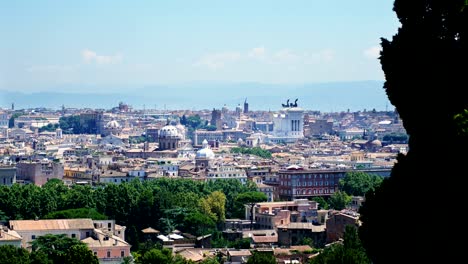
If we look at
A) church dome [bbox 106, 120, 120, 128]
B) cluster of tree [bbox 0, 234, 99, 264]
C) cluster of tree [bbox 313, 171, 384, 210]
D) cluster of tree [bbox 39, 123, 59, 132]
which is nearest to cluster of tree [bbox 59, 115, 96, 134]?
cluster of tree [bbox 39, 123, 59, 132]

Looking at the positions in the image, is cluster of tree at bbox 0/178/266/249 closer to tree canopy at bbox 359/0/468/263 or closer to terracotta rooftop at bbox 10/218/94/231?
terracotta rooftop at bbox 10/218/94/231

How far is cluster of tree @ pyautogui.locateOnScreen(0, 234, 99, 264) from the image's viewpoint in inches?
1034

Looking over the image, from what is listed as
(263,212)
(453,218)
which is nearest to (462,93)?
(453,218)

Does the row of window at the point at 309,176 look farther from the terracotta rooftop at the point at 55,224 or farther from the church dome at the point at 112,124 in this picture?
the church dome at the point at 112,124

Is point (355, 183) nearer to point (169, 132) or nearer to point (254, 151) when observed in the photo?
point (169, 132)

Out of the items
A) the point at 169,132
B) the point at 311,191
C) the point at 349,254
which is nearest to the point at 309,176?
the point at 311,191

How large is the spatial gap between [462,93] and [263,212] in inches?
1411

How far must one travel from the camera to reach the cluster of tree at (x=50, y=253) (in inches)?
1034

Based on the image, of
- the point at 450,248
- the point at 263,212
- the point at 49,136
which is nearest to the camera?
the point at 450,248

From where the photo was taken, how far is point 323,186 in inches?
2324

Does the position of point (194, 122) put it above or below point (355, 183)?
above

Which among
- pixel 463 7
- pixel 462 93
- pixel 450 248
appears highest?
pixel 463 7

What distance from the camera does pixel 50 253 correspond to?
31.1m

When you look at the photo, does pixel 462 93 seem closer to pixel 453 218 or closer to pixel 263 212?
pixel 453 218
